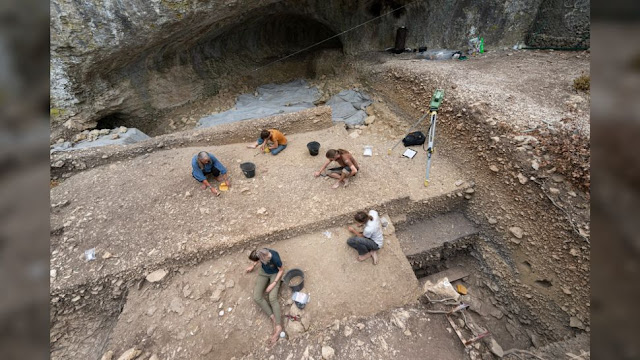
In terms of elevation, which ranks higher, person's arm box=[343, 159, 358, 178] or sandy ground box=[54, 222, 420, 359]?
person's arm box=[343, 159, 358, 178]

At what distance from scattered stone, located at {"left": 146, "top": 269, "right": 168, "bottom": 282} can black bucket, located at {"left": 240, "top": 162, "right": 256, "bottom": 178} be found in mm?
2311

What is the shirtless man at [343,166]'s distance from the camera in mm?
5355

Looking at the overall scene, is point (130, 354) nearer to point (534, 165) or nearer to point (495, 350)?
point (495, 350)

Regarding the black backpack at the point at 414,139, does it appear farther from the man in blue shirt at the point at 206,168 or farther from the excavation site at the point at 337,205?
the man in blue shirt at the point at 206,168

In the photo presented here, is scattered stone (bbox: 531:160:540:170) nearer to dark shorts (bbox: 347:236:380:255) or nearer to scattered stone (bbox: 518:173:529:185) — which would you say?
scattered stone (bbox: 518:173:529:185)

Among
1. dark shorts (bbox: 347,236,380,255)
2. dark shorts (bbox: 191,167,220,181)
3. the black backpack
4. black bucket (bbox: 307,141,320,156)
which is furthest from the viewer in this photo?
the black backpack

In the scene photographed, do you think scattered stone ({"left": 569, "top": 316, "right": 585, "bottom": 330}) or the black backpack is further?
the black backpack

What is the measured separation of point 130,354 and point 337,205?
3771 millimetres

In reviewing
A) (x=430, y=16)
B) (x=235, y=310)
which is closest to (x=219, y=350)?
(x=235, y=310)

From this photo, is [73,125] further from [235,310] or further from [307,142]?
[235,310]

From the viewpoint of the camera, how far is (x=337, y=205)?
208 inches

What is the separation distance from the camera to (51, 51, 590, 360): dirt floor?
4062mm

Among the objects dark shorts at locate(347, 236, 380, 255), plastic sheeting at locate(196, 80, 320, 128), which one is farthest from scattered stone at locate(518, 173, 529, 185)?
plastic sheeting at locate(196, 80, 320, 128)
